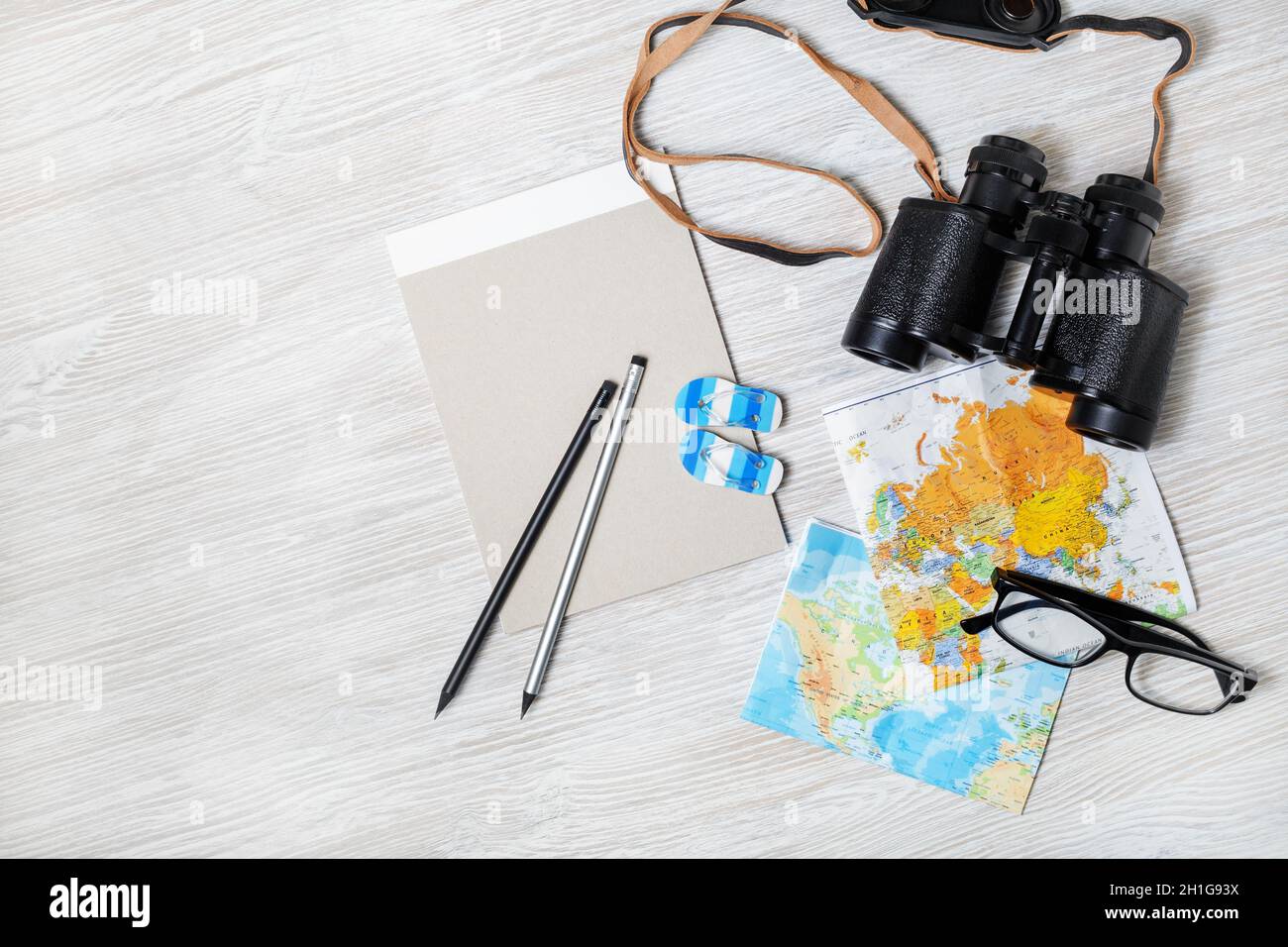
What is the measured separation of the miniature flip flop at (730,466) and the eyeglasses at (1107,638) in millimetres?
235

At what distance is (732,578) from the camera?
2.66 feet

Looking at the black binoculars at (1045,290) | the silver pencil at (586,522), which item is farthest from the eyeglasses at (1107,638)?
the silver pencil at (586,522)

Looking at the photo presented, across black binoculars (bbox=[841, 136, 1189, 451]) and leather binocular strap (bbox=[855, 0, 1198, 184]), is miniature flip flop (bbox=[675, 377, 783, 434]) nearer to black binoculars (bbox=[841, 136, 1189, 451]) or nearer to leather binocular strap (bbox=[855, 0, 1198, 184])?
black binoculars (bbox=[841, 136, 1189, 451])

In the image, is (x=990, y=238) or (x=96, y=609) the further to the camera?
(x=96, y=609)

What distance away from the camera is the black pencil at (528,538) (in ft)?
2.64

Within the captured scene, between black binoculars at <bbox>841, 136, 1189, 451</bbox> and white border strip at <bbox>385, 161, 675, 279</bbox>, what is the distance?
0.84ft

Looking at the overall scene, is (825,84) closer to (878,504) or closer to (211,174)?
(878,504)

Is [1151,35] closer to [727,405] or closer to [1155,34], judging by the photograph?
[1155,34]

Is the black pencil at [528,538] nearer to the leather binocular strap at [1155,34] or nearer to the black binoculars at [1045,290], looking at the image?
the black binoculars at [1045,290]

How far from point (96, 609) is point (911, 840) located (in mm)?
867

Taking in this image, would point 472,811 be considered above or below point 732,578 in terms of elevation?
below

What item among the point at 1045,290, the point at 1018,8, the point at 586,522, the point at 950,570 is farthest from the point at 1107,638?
the point at 1018,8

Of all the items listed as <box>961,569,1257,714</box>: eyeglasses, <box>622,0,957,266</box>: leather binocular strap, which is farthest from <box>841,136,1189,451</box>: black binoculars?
<box>961,569,1257,714</box>: eyeglasses
